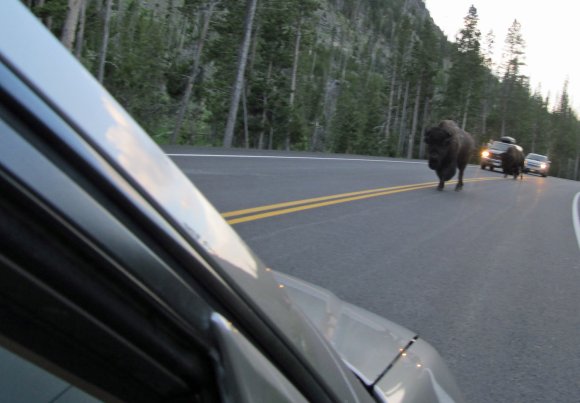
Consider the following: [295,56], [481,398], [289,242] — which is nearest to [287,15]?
[295,56]

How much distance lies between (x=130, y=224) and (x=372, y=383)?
0.95 m

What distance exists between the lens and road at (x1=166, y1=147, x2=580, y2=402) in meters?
3.71

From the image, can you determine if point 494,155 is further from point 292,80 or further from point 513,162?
point 292,80

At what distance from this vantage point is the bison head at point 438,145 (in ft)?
43.8

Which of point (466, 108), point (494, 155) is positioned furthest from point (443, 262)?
point (466, 108)

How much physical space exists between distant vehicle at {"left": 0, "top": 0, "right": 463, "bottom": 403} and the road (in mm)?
2707

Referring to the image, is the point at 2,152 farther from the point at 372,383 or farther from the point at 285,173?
the point at 285,173

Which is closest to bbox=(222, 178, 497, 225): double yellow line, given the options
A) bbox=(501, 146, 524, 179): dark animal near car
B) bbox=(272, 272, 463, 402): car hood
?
bbox=(272, 272, 463, 402): car hood

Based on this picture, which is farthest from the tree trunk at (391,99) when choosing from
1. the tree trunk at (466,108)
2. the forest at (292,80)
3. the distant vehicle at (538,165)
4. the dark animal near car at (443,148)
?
the dark animal near car at (443,148)

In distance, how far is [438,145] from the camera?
13.4 meters

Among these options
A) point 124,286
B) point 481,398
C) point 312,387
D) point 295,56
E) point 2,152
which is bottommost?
point 481,398

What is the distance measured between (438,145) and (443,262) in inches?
308

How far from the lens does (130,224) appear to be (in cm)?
75

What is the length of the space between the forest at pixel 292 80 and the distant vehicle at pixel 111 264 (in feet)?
48.5
